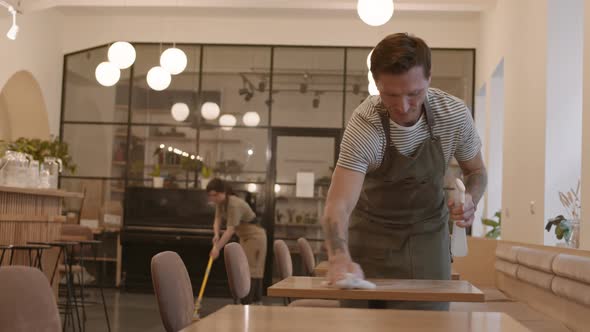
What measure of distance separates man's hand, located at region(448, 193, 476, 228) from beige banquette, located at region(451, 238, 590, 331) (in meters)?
1.47

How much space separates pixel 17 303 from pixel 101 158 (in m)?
10.8

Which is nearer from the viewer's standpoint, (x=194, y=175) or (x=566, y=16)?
(x=566, y=16)

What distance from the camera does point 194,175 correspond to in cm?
1223

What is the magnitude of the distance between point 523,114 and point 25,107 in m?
7.71

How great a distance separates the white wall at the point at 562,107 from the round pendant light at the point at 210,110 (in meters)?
6.61

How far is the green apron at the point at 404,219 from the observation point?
282cm

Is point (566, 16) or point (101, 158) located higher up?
point (566, 16)

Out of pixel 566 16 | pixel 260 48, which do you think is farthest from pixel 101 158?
pixel 566 16

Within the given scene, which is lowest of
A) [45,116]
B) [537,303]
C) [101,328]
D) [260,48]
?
[101,328]

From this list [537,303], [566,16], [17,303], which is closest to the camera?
[17,303]

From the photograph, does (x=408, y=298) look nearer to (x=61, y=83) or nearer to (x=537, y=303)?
(x=537, y=303)

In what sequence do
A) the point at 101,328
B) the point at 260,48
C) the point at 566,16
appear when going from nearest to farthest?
the point at 566,16, the point at 101,328, the point at 260,48

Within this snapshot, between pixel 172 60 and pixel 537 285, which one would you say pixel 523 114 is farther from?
pixel 172 60

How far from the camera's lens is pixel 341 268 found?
8.27 feet
